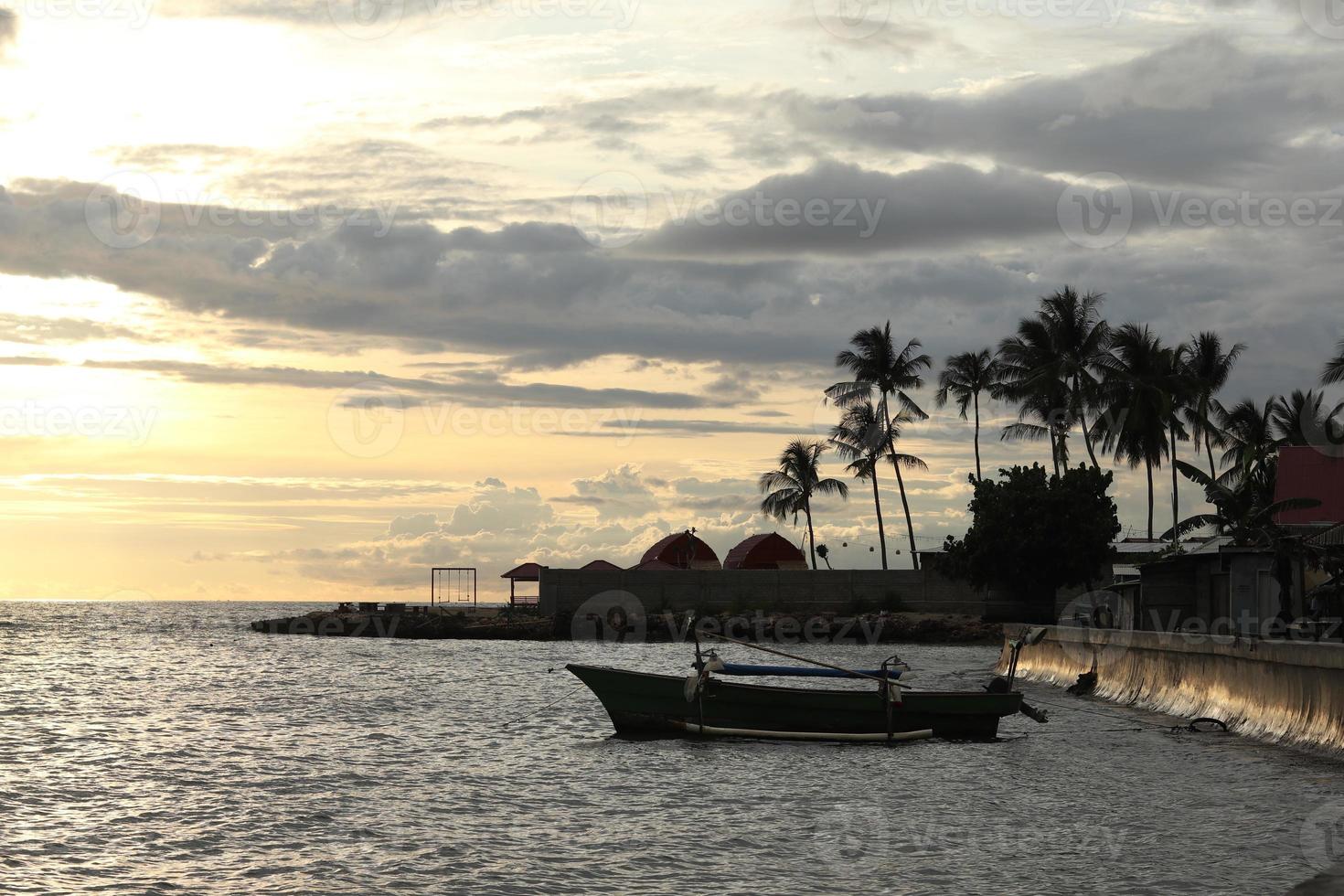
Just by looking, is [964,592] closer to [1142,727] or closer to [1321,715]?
[1142,727]

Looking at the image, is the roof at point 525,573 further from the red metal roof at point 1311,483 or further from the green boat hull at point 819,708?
the green boat hull at point 819,708

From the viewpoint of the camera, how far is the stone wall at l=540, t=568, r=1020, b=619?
74.6m

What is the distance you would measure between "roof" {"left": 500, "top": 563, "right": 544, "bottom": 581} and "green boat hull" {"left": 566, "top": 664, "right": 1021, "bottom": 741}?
6532cm

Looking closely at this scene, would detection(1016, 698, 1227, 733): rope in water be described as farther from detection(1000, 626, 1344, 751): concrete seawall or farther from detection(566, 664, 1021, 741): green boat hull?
detection(566, 664, 1021, 741): green boat hull

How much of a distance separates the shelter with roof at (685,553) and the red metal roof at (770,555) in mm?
1705

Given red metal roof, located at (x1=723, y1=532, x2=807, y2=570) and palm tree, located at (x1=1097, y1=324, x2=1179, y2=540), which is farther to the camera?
red metal roof, located at (x1=723, y1=532, x2=807, y2=570)

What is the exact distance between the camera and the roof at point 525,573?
93.6 meters

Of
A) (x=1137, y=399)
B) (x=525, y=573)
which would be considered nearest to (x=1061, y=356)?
(x=1137, y=399)

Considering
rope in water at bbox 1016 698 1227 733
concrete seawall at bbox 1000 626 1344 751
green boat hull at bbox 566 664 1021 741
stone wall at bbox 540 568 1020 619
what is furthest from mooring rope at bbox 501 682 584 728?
stone wall at bbox 540 568 1020 619

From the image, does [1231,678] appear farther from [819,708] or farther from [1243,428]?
[1243,428]

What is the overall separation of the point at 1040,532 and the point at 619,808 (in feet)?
148

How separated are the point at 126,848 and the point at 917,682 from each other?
30065 millimetres

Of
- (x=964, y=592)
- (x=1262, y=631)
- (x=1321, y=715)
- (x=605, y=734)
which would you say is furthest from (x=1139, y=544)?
(x=1321, y=715)

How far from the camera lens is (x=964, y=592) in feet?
245
